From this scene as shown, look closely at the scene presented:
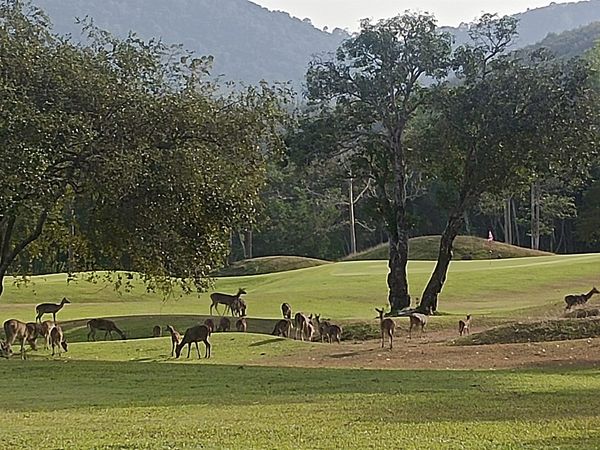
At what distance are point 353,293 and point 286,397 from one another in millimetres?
29074

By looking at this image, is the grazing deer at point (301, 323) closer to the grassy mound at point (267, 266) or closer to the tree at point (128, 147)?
the tree at point (128, 147)

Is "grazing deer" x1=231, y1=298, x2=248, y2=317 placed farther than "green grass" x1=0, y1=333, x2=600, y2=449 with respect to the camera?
Yes

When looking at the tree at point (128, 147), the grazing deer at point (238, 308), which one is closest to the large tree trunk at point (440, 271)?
the grazing deer at point (238, 308)

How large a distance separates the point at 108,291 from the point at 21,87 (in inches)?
1120

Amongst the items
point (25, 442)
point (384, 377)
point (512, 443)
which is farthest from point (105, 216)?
point (512, 443)

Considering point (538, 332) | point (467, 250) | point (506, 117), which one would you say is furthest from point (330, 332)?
point (467, 250)

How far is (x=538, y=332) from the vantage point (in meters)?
28.8

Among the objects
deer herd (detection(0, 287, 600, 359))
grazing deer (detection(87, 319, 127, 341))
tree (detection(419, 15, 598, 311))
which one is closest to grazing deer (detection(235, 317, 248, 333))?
deer herd (detection(0, 287, 600, 359))

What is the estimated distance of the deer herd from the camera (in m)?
25.7

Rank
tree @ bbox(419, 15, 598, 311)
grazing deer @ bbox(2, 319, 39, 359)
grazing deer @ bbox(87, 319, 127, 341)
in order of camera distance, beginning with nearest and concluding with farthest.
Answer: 1. grazing deer @ bbox(2, 319, 39, 359)
2. grazing deer @ bbox(87, 319, 127, 341)
3. tree @ bbox(419, 15, 598, 311)

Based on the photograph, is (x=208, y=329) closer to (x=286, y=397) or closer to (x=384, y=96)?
(x=286, y=397)

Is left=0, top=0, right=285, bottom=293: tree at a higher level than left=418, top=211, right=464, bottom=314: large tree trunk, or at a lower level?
higher

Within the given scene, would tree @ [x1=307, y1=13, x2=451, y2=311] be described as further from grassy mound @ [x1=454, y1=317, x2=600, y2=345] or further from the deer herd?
grassy mound @ [x1=454, y1=317, x2=600, y2=345]

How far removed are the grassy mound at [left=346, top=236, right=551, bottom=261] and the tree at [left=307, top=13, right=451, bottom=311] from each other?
31058mm
